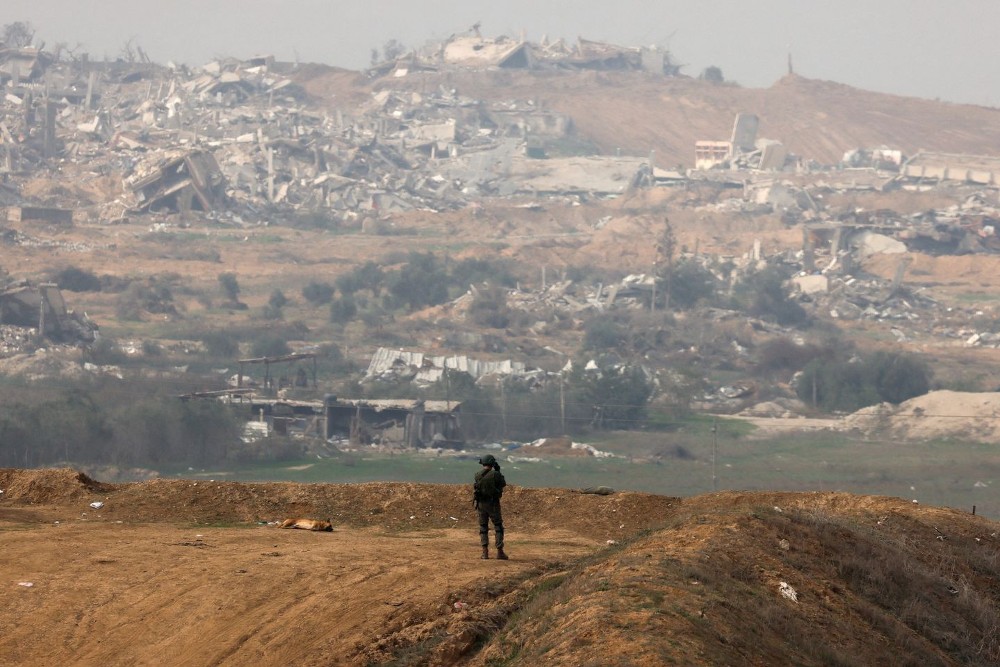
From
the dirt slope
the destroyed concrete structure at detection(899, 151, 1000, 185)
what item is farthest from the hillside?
the dirt slope

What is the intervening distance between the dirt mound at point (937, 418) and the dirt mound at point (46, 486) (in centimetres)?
2935

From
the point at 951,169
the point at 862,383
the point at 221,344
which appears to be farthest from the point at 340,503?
the point at 951,169

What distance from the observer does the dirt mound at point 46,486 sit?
47.3 feet

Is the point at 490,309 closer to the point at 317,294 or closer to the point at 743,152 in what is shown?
the point at 317,294

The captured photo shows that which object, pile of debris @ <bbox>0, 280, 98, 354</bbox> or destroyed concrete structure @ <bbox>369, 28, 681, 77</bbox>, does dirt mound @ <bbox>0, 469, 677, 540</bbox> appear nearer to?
pile of debris @ <bbox>0, 280, 98, 354</bbox>

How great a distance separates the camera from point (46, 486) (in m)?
14.6

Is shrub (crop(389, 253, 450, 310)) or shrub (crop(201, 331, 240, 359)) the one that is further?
shrub (crop(389, 253, 450, 310))

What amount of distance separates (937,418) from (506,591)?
33104mm

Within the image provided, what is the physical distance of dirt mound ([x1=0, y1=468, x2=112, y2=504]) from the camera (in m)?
14.4

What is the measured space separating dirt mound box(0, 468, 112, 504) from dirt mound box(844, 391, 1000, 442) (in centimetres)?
2935

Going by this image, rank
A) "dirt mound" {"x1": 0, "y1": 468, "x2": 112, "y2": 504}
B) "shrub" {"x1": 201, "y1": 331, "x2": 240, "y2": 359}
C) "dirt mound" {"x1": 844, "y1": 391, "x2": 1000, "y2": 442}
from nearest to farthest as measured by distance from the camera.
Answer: "dirt mound" {"x1": 0, "y1": 468, "x2": 112, "y2": 504} < "dirt mound" {"x1": 844, "y1": 391, "x2": 1000, "y2": 442} < "shrub" {"x1": 201, "y1": 331, "x2": 240, "y2": 359}

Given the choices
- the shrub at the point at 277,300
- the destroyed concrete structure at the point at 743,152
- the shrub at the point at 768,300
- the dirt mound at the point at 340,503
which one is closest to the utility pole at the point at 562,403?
the shrub at the point at 277,300

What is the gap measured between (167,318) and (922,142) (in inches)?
2977

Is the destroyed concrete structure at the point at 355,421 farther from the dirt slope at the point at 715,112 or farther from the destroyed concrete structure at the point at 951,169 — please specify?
the dirt slope at the point at 715,112
